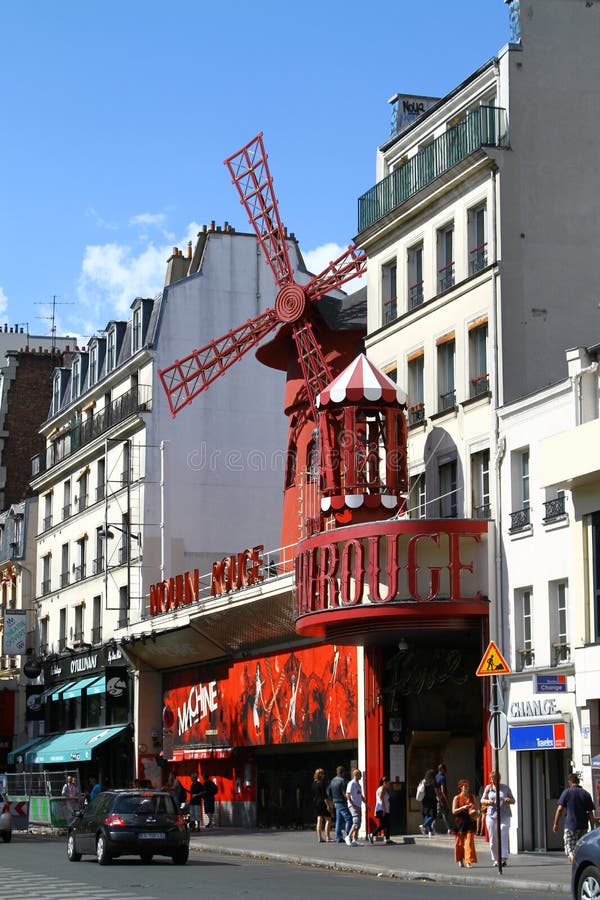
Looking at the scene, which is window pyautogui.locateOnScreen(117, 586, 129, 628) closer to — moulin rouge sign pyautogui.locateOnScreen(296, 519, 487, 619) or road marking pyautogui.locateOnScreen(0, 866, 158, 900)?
moulin rouge sign pyautogui.locateOnScreen(296, 519, 487, 619)

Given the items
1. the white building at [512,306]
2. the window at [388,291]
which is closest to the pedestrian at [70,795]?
the white building at [512,306]

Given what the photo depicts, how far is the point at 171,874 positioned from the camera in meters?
23.7

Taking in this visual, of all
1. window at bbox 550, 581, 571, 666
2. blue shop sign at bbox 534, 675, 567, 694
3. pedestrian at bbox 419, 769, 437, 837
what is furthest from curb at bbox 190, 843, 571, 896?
window at bbox 550, 581, 571, 666

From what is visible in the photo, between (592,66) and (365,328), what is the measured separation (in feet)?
31.0

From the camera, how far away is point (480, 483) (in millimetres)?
31656

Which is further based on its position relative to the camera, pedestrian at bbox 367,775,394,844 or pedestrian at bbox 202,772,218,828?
pedestrian at bbox 202,772,218,828

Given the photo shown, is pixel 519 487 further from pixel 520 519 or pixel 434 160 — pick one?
pixel 434 160

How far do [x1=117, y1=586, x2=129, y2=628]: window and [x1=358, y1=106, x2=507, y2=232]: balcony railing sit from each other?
19353mm

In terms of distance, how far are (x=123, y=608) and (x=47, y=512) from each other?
507 inches

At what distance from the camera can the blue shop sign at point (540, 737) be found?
27.9 m

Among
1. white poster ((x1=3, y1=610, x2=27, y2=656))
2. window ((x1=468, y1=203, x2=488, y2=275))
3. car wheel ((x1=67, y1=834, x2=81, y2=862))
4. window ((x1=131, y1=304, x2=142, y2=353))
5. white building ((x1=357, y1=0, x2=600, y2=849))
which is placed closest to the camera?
car wheel ((x1=67, y1=834, x2=81, y2=862))

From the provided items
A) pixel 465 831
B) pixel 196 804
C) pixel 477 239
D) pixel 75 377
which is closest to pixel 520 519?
pixel 477 239

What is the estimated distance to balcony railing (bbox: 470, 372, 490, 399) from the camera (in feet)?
103

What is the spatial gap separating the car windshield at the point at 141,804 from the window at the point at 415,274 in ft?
42.7
